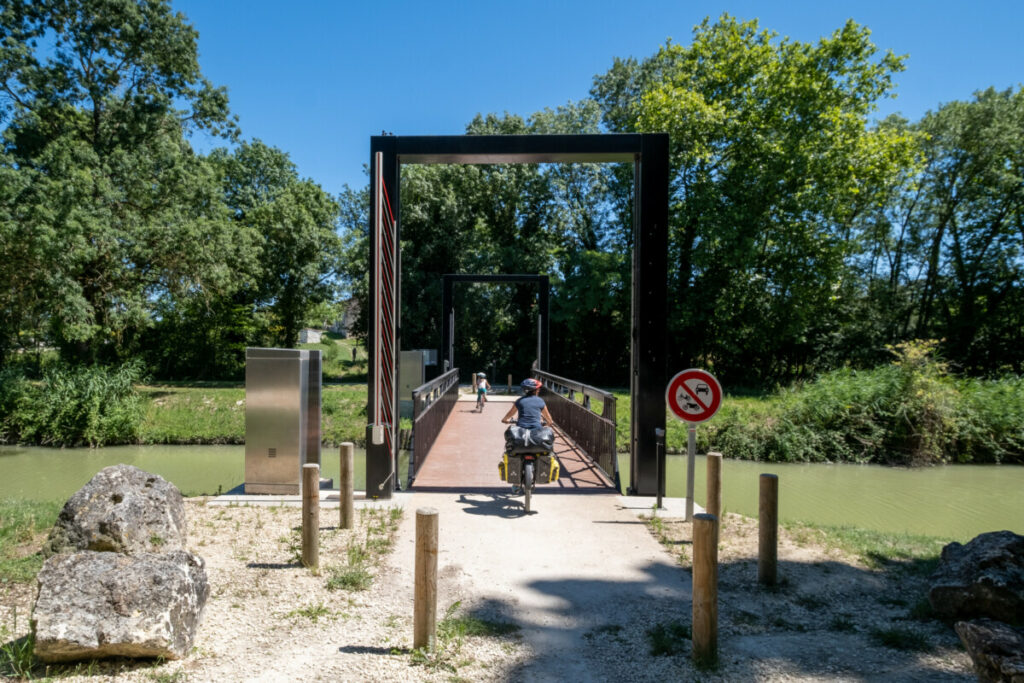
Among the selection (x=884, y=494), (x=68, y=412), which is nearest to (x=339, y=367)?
(x=68, y=412)

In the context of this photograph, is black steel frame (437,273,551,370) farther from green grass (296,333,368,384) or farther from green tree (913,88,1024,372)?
green tree (913,88,1024,372)

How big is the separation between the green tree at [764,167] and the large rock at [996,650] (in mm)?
21110

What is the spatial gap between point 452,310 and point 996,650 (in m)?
16.9

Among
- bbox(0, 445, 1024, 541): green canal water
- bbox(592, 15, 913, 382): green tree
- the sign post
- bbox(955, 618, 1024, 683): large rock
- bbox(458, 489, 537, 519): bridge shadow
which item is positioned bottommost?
bbox(0, 445, 1024, 541): green canal water

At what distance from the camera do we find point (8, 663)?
10.6ft

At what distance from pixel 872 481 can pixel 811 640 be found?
33.4 feet

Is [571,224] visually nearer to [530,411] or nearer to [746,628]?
[530,411]

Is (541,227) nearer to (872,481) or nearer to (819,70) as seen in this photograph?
(819,70)

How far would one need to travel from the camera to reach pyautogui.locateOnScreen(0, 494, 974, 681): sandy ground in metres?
3.32

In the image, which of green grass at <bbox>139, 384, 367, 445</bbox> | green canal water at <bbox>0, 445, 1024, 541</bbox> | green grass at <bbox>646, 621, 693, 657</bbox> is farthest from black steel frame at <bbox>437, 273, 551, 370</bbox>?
green grass at <bbox>646, 621, 693, 657</bbox>

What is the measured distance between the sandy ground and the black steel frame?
12.5 meters

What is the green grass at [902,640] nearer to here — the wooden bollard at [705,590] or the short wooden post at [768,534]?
the short wooden post at [768,534]

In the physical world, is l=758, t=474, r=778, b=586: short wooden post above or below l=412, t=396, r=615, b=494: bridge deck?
above

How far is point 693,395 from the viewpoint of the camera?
5980mm
